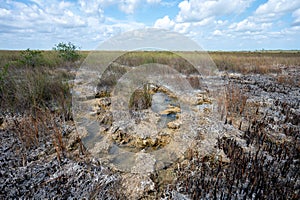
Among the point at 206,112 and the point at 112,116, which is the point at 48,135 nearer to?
the point at 112,116

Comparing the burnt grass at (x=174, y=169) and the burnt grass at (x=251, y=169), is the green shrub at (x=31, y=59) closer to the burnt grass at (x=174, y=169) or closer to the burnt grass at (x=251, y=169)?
the burnt grass at (x=174, y=169)

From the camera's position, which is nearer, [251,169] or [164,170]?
[251,169]

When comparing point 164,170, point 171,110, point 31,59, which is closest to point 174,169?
point 164,170

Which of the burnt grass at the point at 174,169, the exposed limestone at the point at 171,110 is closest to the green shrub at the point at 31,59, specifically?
the burnt grass at the point at 174,169

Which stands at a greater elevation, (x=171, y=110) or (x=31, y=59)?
(x=31, y=59)

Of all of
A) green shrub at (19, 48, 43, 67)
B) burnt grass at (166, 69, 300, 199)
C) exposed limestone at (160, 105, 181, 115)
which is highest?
green shrub at (19, 48, 43, 67)

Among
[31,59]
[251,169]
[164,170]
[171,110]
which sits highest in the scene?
[31,59]

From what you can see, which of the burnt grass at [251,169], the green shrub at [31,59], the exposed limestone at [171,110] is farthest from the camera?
the green shrub at [31,59]

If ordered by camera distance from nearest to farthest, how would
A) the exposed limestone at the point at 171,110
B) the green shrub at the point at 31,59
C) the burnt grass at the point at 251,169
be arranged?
the burnt grass at the point at 251,169 → the exposed limestone at the point at 171,110 → the green shrub at the point at 31,59

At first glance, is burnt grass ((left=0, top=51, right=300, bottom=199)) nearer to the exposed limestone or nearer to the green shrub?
the exposed limestone

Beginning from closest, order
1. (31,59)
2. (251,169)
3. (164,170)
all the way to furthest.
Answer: (251,169)
(164,170)
(31,59)

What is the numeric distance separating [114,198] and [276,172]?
9.18ft

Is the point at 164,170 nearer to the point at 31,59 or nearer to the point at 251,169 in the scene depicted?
the point at 251,169

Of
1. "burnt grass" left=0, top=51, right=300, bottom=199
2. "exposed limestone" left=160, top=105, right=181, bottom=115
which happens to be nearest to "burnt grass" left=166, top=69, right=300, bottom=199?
"burnt grass" left=0, top=51, right=300, bottom=199
